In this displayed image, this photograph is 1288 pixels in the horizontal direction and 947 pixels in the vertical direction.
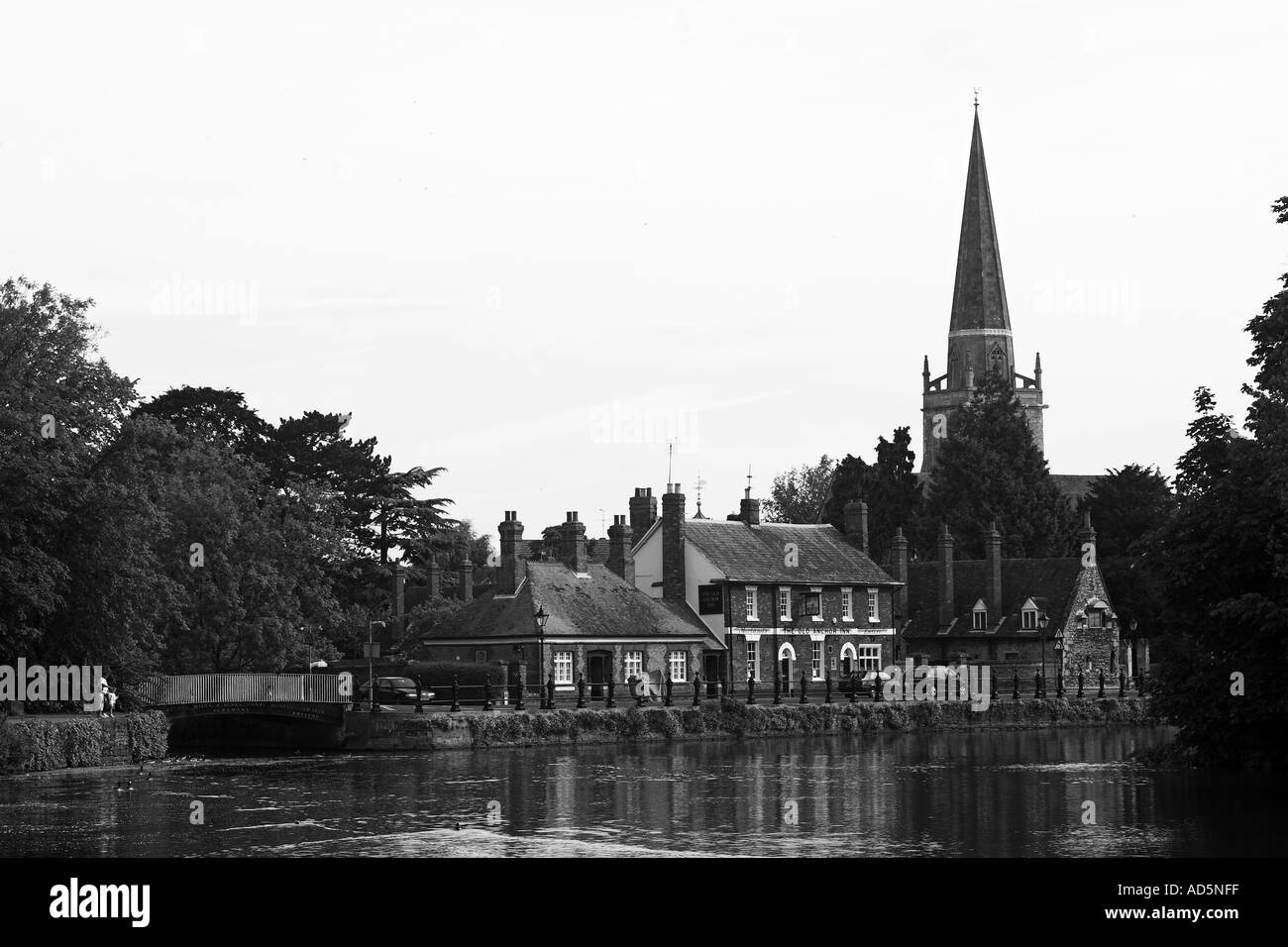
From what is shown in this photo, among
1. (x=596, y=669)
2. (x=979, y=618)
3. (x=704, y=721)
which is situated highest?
(x=979, y=618)

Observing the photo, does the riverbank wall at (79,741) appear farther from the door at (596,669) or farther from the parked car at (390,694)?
the door at (596,669)

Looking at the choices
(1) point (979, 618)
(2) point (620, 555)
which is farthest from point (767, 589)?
(1) point (979, 618)

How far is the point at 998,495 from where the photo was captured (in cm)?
10344

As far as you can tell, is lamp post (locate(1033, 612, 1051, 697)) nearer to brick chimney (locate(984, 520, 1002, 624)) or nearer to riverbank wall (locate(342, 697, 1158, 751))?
brick chimney (locate(984, 520, 1002, 624))

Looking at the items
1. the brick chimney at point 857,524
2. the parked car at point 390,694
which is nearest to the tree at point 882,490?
the brick chimney at point 857,524

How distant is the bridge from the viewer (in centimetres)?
5972

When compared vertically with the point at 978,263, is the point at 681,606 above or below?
below

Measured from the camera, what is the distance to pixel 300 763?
178ft

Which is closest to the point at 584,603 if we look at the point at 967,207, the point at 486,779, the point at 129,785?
the point at 486,779

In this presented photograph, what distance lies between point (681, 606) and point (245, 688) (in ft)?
73.0

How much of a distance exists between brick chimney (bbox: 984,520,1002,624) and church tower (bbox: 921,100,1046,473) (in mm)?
64579

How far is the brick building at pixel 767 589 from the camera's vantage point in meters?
77.8

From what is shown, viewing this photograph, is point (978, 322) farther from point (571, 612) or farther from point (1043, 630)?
point (571, 612)
